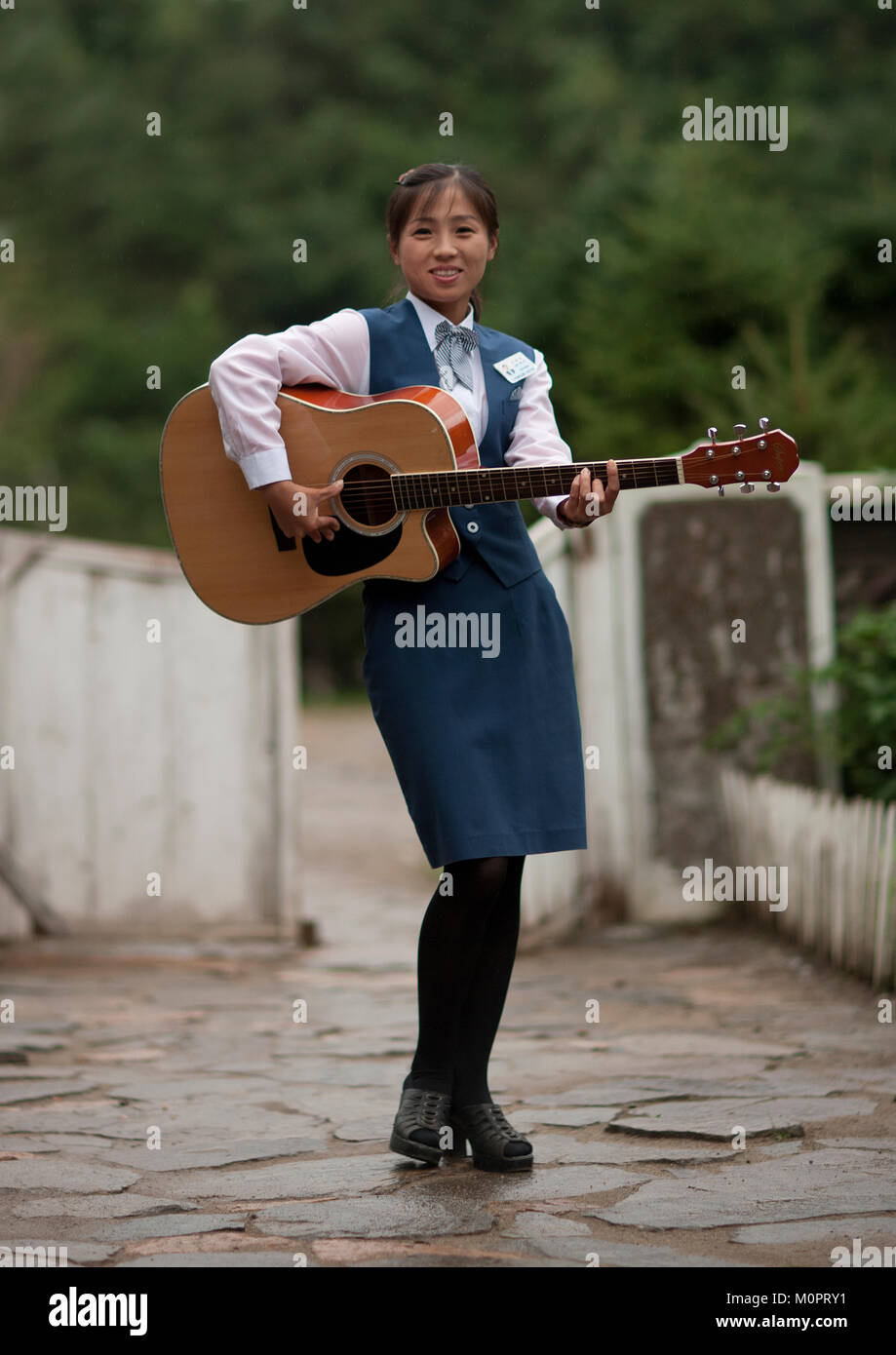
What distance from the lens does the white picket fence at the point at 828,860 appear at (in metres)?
4.71

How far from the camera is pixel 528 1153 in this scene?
306 cm

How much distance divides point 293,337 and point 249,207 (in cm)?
3043

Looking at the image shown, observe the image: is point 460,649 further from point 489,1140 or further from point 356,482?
point 489,1140

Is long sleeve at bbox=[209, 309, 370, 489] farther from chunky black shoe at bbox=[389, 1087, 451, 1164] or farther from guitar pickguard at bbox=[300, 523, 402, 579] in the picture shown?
chunky black shoe at bbox=[389, 1087, 451, 1164]

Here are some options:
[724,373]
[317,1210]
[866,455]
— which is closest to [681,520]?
[866,455]

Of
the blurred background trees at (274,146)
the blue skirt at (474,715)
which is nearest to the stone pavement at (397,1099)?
the blue skirt at (474,715)

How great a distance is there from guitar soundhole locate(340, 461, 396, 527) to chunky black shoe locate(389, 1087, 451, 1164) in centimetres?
104

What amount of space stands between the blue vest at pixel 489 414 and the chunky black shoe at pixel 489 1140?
38.1 inches

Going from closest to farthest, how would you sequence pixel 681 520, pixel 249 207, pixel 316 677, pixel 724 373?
1. pixel 681 520
2. pixel 724 373
3. pixel 316 677
4. pixel 249 207

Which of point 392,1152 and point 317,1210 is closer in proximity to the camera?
point 317,1210

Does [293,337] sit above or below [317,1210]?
above

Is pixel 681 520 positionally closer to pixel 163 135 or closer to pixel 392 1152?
pixel 392 1152

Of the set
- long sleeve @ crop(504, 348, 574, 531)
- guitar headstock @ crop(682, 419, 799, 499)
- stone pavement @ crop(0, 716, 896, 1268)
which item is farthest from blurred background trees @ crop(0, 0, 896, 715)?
guitar headstock @ crop(682, 419, 799, 499)

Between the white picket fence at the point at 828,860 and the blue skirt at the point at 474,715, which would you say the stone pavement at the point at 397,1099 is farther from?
the blue skirt at the point at 474,715
